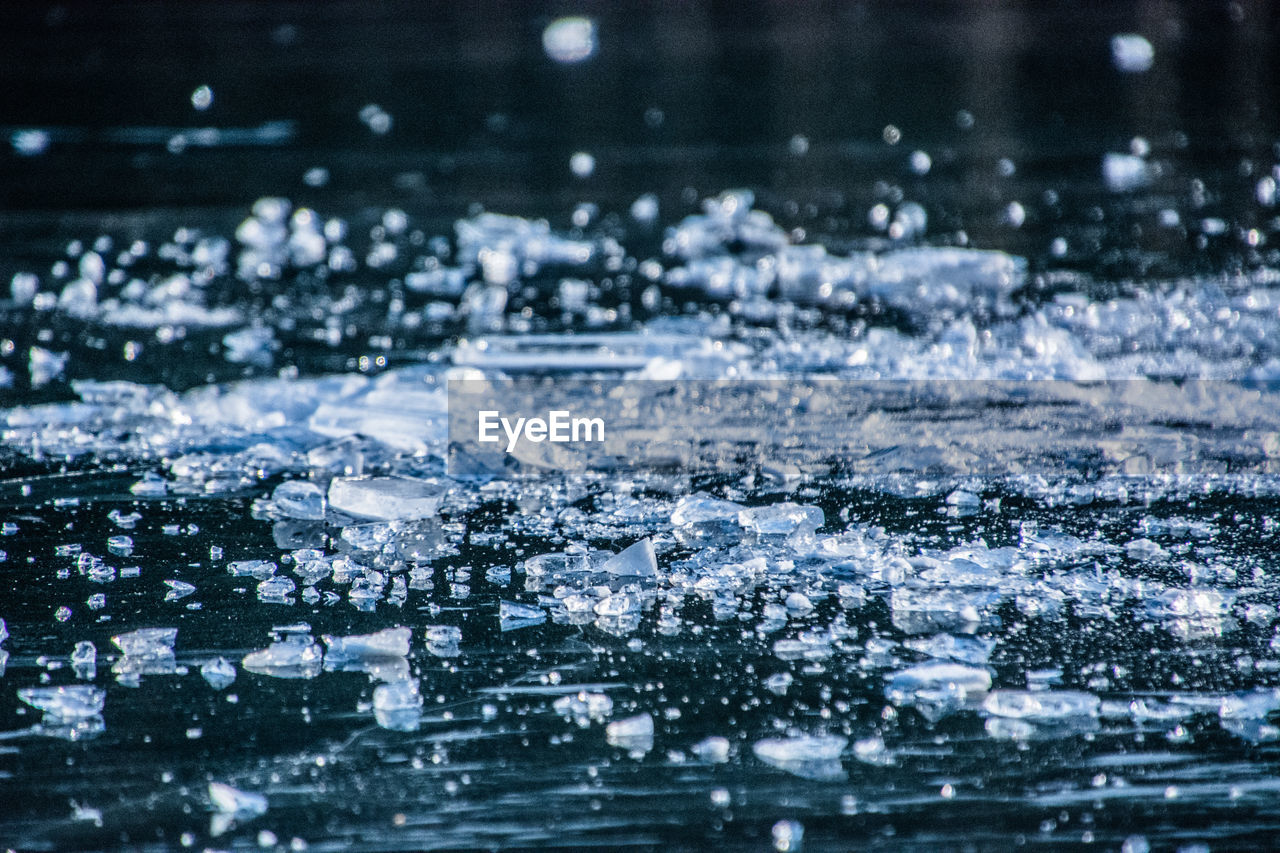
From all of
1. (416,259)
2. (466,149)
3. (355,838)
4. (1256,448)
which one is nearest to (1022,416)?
(1256,448)

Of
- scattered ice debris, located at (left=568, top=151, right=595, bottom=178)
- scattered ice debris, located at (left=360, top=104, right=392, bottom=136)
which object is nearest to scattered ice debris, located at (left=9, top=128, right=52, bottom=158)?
scattered ice debris, located at (left=360, top=104, right=392, bottom=136)

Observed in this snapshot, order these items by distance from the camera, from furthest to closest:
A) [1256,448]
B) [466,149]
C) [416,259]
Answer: [466,149] → [416,259] → [1256,448]

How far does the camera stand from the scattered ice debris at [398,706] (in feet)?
3.48

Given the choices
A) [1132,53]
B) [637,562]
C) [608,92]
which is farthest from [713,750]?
[1132,53]

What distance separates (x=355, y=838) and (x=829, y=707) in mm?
410

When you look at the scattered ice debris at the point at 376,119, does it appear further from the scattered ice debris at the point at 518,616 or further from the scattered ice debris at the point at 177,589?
the scattered ice debris at the point at 518,616

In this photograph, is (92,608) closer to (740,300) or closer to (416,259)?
(740,300)

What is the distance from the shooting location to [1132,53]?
19.8 ft

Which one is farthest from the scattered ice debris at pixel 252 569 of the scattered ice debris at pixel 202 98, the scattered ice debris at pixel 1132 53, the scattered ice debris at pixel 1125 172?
the scattered ice debris at pixel 1132 53

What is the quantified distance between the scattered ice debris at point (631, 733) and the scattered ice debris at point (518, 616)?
20 cm

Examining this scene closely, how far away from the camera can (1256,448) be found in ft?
5.47

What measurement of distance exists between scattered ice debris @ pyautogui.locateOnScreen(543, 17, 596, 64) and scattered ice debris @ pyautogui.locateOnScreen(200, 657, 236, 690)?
5289mm

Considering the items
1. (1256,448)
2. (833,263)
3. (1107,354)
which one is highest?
(833,263)

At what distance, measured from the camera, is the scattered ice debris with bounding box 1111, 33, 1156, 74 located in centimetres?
574
